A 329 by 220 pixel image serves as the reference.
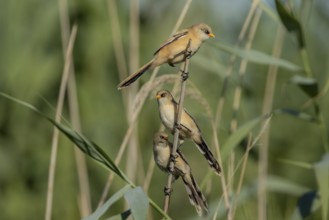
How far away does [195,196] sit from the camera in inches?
61.1

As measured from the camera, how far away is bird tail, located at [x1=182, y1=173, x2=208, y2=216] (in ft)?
5.02

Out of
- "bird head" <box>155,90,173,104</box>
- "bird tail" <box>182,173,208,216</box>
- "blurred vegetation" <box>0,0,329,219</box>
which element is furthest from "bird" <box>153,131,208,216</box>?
"blurred vegetation" <box>0,0,329,219</box>

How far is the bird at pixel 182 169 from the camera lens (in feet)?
5.04

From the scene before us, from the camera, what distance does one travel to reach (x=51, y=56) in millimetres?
3477

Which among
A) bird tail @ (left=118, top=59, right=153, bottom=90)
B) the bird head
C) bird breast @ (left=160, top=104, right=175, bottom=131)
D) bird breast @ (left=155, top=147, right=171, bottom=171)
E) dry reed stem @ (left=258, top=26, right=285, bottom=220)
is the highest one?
bird tail @ (left=118, top=59, right=153, bottom=90)

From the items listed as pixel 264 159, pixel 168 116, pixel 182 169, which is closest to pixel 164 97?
pixel 168 116

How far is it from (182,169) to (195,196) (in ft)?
0.22

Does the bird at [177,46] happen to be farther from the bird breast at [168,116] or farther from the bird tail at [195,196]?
the bird tail at [195,196]

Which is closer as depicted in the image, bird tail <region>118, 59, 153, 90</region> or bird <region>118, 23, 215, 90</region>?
bird tail <region>118, 59, 153, 90</region>

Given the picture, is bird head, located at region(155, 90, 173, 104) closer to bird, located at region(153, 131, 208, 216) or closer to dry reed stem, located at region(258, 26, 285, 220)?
bird, located at region(153, 131, 208, 216)

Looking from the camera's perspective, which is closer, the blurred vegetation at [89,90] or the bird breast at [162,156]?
the bird breast at [162,156]

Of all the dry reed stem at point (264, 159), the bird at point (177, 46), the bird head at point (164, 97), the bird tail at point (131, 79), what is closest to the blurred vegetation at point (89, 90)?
the dry reed stem at point (264, 159)

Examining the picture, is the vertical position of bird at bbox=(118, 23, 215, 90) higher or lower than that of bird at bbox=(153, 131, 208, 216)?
higher

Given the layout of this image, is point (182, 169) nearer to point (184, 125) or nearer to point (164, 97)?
point (184, 125)
